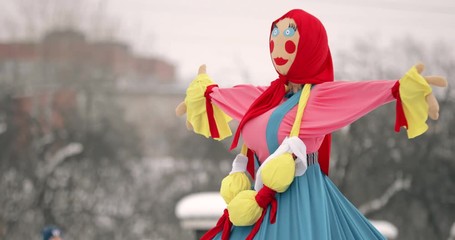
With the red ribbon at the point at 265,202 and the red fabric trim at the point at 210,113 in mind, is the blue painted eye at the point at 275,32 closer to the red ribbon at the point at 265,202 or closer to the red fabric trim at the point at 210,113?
the red fabric trim at the point at 210,113

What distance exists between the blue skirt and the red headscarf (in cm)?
21

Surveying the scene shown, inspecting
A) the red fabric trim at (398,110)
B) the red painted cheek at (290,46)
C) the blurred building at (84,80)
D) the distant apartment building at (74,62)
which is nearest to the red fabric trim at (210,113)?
the red painted cheek at (290,46)

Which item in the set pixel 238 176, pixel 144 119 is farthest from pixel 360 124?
pixel 238 176

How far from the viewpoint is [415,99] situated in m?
5.54

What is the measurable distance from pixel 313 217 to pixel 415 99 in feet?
2.43

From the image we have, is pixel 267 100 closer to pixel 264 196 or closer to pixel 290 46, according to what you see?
pixel 290 46

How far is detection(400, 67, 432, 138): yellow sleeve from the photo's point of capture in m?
5.49

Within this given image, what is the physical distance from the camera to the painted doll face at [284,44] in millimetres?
5918

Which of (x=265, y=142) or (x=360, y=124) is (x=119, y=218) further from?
(x=265, y=142)

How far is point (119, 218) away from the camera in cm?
3425

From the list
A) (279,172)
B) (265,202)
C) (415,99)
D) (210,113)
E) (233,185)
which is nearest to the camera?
(415,99)

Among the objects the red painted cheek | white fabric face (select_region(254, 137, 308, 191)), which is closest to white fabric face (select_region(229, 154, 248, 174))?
white fabric face (select_region(254, 137, 308, 191))

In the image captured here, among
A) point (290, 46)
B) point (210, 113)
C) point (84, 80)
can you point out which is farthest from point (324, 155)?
point (84, 80)

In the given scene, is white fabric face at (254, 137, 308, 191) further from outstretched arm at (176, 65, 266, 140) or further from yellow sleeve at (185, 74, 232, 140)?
yellow sleeve at (185, 74, 232, 140)
